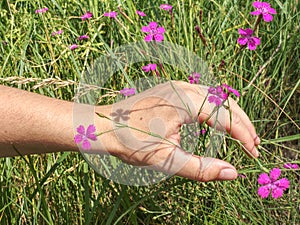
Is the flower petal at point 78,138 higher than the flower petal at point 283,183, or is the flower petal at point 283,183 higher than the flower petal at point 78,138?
the flower petal at point 78,138

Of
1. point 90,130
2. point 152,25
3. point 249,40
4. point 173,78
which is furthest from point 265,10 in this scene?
point 90,130

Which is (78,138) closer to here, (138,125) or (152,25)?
(138,125)

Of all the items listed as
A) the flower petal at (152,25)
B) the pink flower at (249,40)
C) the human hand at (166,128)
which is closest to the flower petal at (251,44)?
the pink flower at (249,40)

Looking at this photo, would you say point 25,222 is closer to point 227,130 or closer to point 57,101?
point 57,101

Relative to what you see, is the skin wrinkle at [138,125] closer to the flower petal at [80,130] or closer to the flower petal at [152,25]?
the flower petal at [80,130]

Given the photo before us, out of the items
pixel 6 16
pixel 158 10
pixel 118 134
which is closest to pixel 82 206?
pixel 118 134
